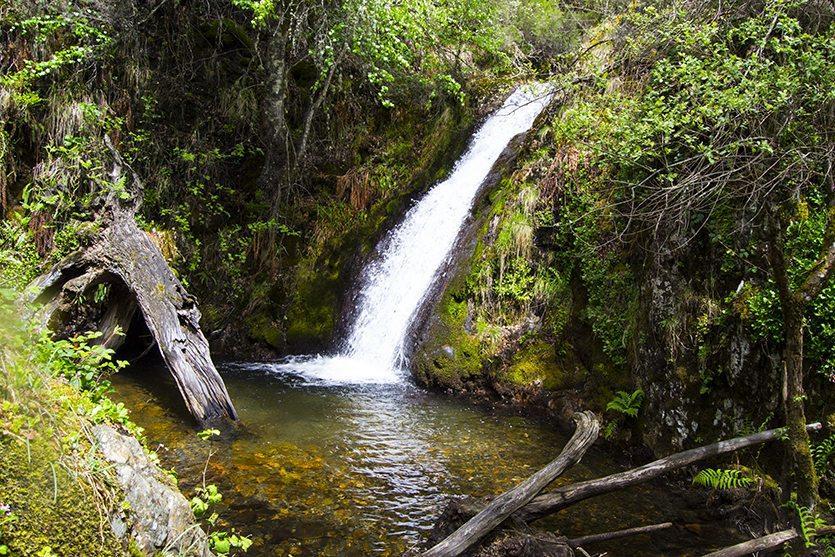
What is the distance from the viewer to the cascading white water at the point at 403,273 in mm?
8016

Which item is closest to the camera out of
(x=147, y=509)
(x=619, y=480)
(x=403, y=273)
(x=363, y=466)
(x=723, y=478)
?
(x=147, y=509)

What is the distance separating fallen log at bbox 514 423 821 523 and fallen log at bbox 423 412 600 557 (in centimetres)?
15

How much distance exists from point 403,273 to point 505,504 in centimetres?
576

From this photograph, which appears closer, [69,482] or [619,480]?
[69,482]

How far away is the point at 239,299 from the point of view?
9.23m

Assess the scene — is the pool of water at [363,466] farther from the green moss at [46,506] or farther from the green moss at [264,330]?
the green moss at [46,506]

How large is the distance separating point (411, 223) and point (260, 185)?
9.65ft

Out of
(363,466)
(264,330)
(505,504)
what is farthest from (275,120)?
(505,504)

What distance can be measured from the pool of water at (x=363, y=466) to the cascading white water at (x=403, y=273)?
2.85ft

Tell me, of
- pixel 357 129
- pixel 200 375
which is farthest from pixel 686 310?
pixel 357 129

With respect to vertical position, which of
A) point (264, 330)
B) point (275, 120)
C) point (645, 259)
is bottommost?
point (264, 330)

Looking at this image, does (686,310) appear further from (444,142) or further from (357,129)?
(357,129)

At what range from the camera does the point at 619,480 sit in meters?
3.82

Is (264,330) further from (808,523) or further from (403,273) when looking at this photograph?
(808,523)
